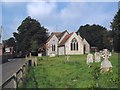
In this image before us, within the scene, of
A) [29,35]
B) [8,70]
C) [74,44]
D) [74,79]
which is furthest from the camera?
[29,35]

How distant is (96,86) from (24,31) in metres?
107

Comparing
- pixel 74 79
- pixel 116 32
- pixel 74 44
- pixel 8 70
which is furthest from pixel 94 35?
pixel 74 79

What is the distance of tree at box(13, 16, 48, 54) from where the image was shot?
4394 inches

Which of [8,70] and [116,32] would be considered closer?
[8,70]

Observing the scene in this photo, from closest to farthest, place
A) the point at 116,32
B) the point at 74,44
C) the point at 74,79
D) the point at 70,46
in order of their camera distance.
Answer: the point at 74,79
the point at 70,46
the point at 74,44
the point at 116,32

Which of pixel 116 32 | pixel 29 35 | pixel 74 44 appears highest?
pixel 29 35

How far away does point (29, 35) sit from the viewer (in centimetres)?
11794

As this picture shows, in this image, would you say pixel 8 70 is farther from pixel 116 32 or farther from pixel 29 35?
pixel 29 35

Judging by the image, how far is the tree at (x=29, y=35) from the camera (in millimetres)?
111606

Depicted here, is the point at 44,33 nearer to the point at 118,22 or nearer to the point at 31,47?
the point at 31,47

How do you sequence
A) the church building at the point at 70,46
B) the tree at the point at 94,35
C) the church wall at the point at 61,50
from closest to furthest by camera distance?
the church building at the point at 70,46 < the church wall at the point at 61,50 < the tree at the point at 94,35

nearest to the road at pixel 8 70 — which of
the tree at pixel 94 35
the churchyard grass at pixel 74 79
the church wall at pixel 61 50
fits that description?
the churchyard grass at pixel 74 79

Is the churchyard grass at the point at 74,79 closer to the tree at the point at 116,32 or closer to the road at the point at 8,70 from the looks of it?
the road at the point at 8,70

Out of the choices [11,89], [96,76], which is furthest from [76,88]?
[11,89]
